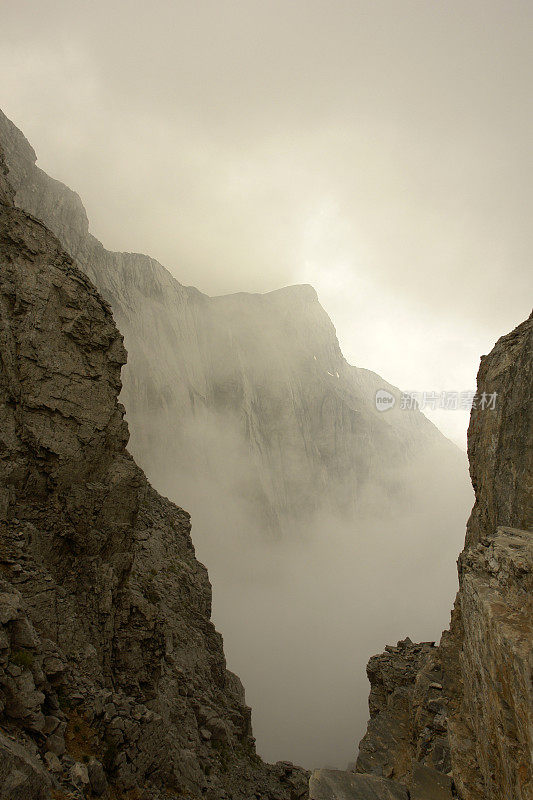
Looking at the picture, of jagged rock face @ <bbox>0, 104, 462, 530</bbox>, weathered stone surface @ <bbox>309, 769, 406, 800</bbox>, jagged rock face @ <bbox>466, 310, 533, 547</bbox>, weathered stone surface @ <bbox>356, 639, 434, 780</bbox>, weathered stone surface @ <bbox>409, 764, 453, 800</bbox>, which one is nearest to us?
weathered stone surface @ <bbox>309, 769, 406, 800</bbox>

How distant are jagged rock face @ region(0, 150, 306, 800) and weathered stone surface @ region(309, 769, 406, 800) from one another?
5.77 metres

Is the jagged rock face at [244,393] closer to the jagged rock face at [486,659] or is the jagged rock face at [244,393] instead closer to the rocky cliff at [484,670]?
the jagged rock face at [486,659]

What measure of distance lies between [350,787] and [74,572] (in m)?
11.2

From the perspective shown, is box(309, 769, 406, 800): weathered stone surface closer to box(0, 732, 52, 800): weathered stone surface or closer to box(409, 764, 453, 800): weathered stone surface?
box(409, 764, 453, 800): weathered stone surface

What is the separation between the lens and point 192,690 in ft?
74.3

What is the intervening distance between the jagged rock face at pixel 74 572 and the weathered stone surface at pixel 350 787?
5773mm

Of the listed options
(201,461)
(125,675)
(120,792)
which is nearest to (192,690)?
(125,675)

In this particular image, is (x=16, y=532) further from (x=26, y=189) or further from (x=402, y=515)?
(x=402, y=515)

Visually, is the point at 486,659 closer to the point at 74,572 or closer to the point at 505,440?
the point at 505,440

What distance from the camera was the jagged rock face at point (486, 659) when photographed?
23.8ft

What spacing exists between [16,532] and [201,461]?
75.1 meters

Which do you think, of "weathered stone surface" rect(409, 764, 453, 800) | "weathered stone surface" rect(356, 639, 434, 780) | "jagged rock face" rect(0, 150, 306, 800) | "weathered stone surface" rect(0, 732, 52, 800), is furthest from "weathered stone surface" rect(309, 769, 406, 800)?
"weathered stone surface" rect(356, 639, 434, 780)

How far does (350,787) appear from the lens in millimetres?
10461

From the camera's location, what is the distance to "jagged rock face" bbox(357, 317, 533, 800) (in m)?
7.25
